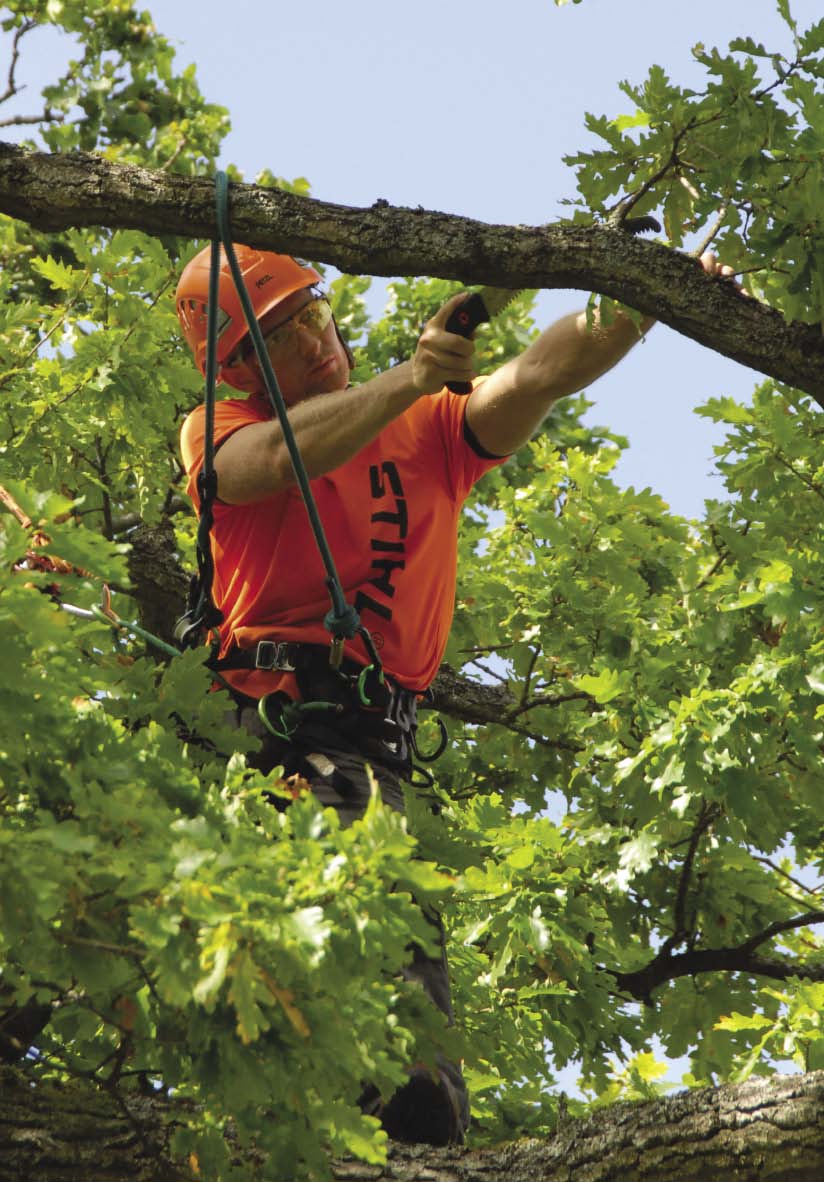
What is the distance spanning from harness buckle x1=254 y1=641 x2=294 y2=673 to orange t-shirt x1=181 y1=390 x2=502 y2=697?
0.05m

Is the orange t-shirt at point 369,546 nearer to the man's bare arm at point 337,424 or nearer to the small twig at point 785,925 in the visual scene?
the man's bare arm at point 337,424

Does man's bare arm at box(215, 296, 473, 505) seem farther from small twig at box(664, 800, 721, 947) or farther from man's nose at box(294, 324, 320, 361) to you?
small twig at box(664, 800, 721, 947)

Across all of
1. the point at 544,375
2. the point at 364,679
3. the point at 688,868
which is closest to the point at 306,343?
the point at 544,375

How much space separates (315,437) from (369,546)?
0.42 m

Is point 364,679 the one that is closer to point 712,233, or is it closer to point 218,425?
point 218,425

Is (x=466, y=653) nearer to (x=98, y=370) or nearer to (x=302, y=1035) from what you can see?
(x=98, y=370)

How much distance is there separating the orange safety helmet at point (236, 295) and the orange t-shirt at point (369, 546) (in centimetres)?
22

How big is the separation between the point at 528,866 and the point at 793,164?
2.62 meters

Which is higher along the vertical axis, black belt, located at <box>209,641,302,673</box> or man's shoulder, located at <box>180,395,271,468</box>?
man's shoulder, located at <box>180,395,271,468</box>

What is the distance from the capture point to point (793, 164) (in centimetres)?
330

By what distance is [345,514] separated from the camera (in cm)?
400

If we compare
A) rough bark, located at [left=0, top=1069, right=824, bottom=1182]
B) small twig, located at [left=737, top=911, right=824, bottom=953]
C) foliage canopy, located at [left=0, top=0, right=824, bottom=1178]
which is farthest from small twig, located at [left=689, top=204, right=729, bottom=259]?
small twig, located at [left=737, top=911, right=824, bottom=953]

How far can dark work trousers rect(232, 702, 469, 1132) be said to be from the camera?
3.53 m

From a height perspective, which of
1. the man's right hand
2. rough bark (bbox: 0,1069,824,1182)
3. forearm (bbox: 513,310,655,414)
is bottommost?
rough bark (bbox: 0,1069,824,1182)
